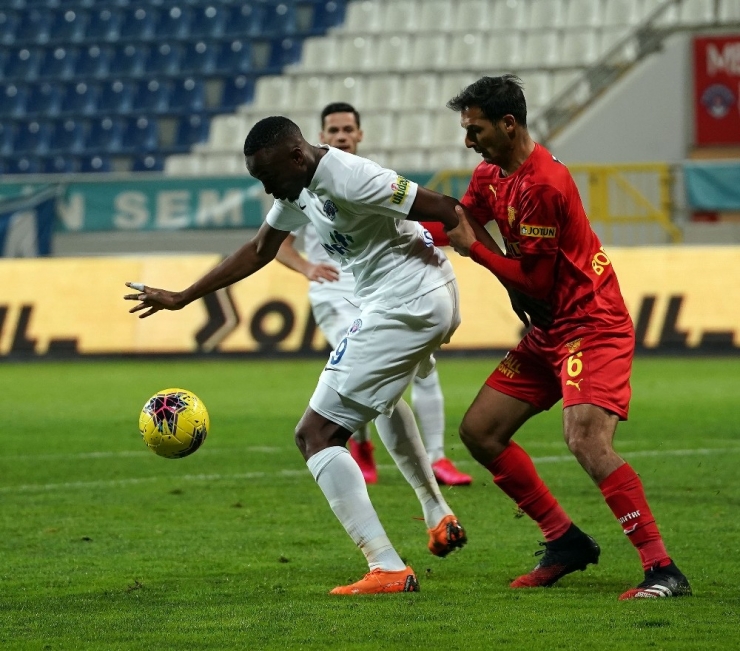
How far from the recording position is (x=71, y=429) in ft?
37.9

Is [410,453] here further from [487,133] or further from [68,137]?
[68,137]

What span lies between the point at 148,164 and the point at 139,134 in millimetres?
761

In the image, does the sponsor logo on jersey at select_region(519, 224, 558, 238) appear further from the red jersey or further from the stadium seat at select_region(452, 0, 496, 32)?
the stadium seat at select_region(452, 0, 496, 32)

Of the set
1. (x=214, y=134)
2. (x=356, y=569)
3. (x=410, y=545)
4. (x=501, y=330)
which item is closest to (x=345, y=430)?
(x=356, y=569)

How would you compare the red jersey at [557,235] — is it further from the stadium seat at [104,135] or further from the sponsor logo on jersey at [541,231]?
the stadium seat at [104,135]

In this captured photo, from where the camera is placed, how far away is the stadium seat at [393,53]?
2527 centimetres

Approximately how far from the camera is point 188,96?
25531 mm

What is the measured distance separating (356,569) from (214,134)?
1972cm

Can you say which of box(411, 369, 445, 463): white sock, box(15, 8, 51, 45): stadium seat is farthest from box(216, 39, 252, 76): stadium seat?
box(411, 369, 445, 463): white sock

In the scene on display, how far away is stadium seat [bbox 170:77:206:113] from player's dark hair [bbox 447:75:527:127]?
20.5 m

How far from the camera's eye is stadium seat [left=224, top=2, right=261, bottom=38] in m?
26.0

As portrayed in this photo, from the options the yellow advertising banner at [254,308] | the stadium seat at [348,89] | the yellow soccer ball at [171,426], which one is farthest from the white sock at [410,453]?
the stadium seat at [348,89]

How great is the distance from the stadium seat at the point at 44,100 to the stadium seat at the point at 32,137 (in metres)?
0.34

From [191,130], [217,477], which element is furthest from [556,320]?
[191,130]
